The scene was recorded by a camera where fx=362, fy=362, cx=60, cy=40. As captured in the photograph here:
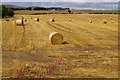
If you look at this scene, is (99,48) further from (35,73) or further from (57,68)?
(35,73)

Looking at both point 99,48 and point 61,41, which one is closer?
point 99,48

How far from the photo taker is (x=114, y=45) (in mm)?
24812

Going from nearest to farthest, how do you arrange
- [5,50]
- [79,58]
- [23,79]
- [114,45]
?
[23,79], [79,58], [5,50], [114,45]

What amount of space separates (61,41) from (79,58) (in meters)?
6.90

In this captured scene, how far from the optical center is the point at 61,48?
2323 cm

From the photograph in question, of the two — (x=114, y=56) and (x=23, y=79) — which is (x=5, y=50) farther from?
(x=23, y=79)

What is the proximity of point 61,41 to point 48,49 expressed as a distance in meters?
3.25

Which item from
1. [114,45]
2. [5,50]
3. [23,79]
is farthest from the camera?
[114,45]

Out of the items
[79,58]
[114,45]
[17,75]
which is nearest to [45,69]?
[17,75]

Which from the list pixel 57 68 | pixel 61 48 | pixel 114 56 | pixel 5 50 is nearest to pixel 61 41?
pixel 61 48

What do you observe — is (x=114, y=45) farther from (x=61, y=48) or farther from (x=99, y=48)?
(x=61, y=48)

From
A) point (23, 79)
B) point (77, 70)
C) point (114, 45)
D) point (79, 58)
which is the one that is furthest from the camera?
point (114, 45)

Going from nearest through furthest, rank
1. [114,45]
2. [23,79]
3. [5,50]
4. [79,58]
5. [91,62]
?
[23,79]
[91,62]
[79,58]
[5,50]
[114,45]

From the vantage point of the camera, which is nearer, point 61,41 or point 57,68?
point 57,68
